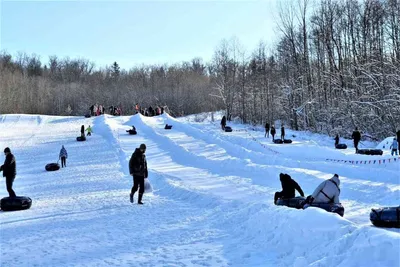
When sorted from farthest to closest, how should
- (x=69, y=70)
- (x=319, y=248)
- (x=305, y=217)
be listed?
(x=69, y=70), (x=305, y=217), (x=319, y=248)

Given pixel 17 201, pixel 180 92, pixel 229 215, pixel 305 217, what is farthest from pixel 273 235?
pixel 180 92

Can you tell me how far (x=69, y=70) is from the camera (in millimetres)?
113438

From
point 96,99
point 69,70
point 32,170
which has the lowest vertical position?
point 32,170

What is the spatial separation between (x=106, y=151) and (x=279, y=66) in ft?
139

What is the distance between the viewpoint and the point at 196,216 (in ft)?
39.7

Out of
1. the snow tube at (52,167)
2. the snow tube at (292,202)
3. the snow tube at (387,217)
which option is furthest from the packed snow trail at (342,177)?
the snow tube at (52,167)

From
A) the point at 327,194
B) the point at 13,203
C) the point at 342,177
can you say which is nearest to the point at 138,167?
the point at 13,203

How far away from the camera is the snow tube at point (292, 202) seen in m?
13.1

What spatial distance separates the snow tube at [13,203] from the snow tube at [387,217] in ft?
35.6

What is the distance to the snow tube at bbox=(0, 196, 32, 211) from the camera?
14469 millimetres

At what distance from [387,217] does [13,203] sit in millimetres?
11367

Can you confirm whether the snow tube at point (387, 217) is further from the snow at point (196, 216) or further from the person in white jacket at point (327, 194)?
the person in white jacket at point (327, 194)

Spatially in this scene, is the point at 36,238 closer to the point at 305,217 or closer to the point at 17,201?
the point at 17,201

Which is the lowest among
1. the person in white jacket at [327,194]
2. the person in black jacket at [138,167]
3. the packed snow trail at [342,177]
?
the packed snow trail at [342,177]
